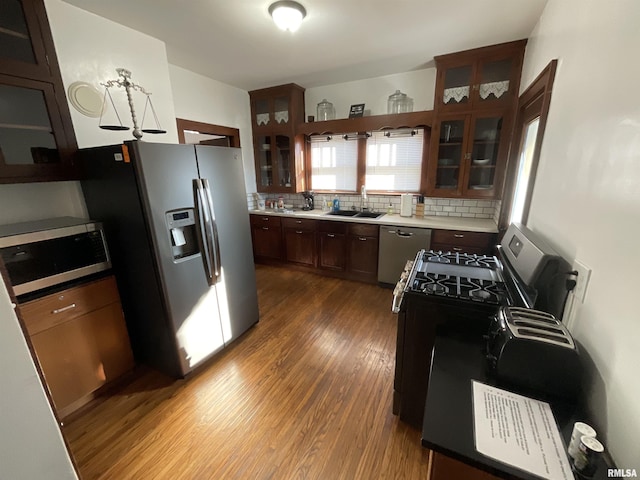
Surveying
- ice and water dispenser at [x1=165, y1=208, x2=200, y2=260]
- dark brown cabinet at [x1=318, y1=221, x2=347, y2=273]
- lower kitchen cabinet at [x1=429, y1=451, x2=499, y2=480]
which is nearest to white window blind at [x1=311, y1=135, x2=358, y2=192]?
dark brown cabinet at [x1=318, y1=221, x2=347, y2=273]

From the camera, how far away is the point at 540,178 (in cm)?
163

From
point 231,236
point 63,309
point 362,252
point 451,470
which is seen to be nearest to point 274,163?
point 362,252

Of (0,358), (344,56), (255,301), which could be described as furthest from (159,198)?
(344,56)

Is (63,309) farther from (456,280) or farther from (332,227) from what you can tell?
(332,227)

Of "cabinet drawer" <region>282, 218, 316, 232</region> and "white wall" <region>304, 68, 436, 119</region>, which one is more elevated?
"white wall" <region>304, 68, 436, 119</region>

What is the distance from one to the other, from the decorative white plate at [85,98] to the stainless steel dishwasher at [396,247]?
9.34ft

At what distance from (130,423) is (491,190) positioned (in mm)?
3748

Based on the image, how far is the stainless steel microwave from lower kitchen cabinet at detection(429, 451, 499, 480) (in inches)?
83.1

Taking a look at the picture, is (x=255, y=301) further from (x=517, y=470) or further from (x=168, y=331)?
(x=517, y=470)

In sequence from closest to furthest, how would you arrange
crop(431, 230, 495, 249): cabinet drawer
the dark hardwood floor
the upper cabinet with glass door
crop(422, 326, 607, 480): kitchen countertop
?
crop(422, 326, 607, 480): kitchen countertop < the dark hardwood floor < the upper cabinet with glass door < crop(431, 230, 495, 249): cabinet drawer

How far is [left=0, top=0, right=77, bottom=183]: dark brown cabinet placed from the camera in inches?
60.4

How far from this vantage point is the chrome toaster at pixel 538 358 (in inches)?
32.6

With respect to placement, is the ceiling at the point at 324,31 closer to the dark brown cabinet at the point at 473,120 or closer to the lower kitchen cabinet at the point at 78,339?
the dark brown cabinet at the point at 473,120

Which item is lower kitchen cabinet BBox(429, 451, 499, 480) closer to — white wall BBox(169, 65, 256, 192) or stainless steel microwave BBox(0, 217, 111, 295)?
stainless steel microwave BBox(0, 217, 111, 295)
